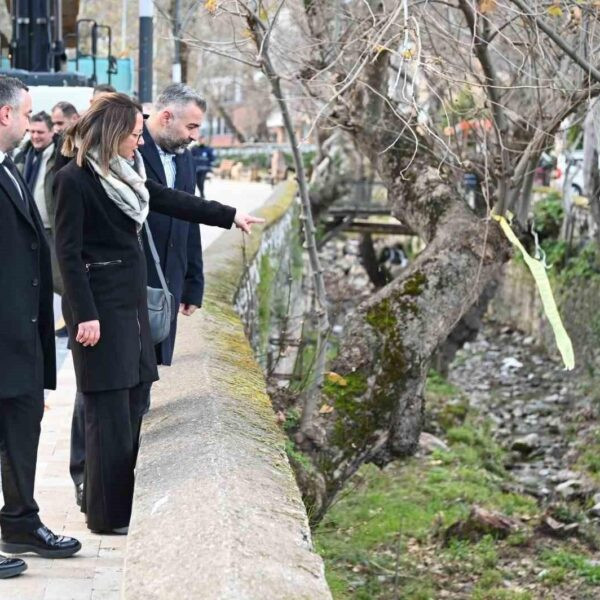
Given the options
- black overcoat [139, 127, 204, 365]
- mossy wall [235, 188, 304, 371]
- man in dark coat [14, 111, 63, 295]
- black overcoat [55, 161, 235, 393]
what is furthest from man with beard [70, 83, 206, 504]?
mossy wall [235, 188, 304, 371]

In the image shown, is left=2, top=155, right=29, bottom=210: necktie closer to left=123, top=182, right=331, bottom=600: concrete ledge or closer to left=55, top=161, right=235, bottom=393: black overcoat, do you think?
left=55, top=161, right=235, bottom=393: black overcoat

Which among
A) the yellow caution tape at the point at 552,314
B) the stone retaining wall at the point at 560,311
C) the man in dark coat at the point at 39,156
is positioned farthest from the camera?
the stone retaining wall at the point at 560,311

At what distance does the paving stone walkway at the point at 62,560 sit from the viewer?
494cm

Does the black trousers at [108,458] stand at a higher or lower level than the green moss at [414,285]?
lower

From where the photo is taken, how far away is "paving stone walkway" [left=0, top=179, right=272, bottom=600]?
4.94 meters

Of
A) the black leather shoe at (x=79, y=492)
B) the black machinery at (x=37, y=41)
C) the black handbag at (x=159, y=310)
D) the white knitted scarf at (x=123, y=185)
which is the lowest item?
the black leather shoe at (x=79, y=492)

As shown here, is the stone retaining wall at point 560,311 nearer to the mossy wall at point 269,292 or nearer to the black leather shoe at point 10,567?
the mossy wall at point 269,292

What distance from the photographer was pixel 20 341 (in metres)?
5.12

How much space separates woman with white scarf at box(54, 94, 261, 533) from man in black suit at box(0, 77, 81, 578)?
5.3 inches

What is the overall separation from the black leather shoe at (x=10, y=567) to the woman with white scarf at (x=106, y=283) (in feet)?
1.99


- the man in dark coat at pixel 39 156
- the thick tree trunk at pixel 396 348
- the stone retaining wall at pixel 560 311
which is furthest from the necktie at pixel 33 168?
the stone retaining wall at pixel 560 311

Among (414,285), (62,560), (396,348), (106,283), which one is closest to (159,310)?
(106,283)

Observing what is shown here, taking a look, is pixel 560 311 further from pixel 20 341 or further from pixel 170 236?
pixel 20 341

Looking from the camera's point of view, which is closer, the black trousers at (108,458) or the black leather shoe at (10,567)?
the black leather shoe at (10,567)
